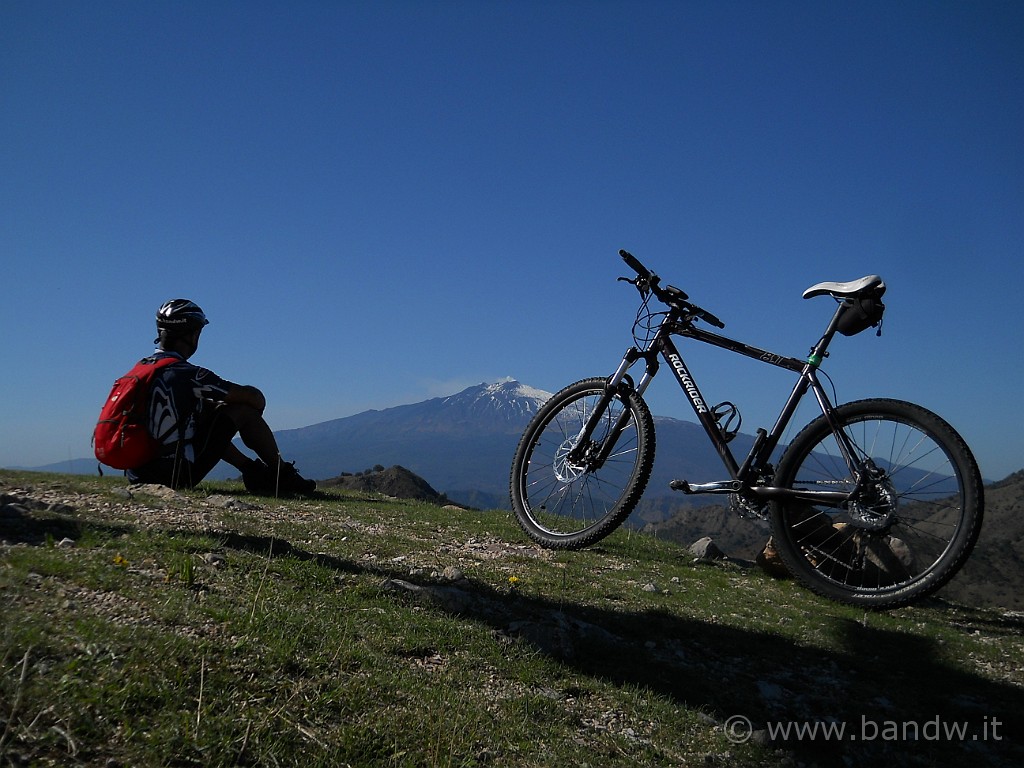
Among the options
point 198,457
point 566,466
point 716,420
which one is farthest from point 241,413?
point 716,420

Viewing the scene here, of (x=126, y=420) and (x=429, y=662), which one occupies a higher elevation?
(x=126, y=420)

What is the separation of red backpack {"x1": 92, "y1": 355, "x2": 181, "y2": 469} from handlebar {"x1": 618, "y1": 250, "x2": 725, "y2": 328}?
16.2 ft

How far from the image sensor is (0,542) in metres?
3.84

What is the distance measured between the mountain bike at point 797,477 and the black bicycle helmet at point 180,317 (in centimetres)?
396

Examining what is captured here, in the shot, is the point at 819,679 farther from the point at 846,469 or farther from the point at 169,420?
the point at 169,420

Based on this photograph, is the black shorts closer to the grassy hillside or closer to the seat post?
the grassy hillside

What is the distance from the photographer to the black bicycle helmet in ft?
25.7

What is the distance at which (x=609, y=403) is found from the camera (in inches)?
279

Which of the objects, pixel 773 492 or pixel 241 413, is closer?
pixel 773 492

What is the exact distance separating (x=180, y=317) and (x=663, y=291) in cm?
532

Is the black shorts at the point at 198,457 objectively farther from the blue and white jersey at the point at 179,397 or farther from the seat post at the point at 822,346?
the seat post at the point at 822,346

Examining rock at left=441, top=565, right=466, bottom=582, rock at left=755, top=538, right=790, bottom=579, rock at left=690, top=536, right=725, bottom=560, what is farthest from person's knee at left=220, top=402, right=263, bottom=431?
rock at left=755, top=538, right=790, bottom=579

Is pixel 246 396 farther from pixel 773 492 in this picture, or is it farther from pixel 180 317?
pixel 773 492

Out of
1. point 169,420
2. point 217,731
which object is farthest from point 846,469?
point 169,420
